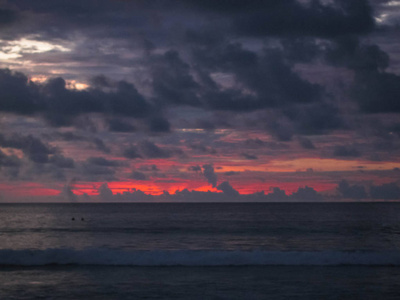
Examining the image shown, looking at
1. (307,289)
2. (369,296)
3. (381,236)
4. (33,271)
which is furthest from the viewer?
(381,236)

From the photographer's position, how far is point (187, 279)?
2122 centimetres

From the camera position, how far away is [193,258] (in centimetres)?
2655

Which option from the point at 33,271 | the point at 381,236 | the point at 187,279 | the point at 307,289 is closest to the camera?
the point at 307,289

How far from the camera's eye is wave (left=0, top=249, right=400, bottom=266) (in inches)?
1016

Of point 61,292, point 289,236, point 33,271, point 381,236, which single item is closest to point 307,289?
point 61,292

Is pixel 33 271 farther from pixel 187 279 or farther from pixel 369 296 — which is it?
pixel 369 296

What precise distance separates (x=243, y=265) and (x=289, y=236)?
22.8 metres

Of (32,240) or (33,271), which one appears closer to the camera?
(33,271)

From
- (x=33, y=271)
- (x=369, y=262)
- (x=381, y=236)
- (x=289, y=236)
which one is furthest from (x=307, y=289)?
(x=381, y=236)

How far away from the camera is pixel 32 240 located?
42.5m

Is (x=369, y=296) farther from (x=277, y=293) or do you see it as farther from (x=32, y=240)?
(x=32, y=240)

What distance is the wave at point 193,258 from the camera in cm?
2581

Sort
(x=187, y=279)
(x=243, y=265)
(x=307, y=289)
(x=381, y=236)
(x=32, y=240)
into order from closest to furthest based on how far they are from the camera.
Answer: (x=307, y=289) → (x=187, y=279) → (x=243, y=265) → (x=32, y=240) → (x=381, y=236)

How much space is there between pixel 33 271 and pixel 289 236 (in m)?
30.8
